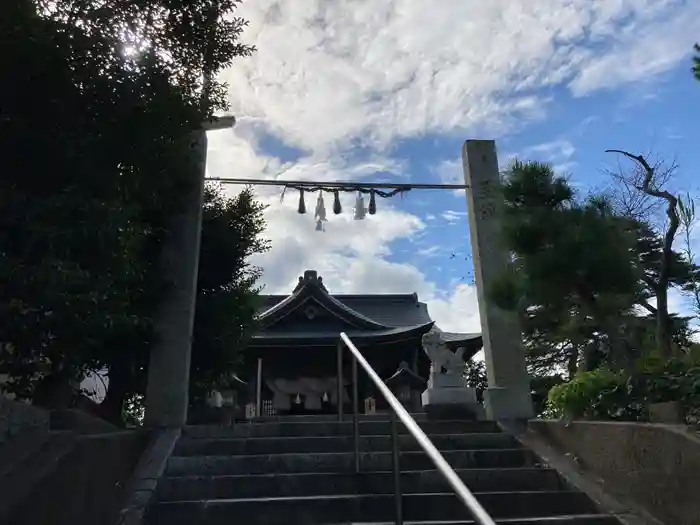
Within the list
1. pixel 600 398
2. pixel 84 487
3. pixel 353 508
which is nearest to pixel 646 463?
pixel 600 398

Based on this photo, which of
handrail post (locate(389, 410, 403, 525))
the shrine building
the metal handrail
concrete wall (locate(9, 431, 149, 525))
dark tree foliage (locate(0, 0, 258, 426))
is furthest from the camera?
the shrine building

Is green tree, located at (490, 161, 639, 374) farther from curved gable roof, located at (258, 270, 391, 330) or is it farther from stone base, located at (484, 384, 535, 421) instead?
curved gable roof, located at (258, 270, 391, 330)

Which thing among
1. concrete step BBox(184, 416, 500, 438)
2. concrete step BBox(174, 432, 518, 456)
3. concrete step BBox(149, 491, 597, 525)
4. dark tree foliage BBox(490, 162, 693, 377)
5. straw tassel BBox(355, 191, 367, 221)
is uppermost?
straw tassel BBox(355, 191, 367, 221)

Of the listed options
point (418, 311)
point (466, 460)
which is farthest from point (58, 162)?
point (418, 311)

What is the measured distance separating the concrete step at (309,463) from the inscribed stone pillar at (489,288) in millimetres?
923

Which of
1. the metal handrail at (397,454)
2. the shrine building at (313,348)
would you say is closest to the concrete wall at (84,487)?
the metal handrail at (397,454)

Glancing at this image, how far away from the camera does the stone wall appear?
2.53 metres

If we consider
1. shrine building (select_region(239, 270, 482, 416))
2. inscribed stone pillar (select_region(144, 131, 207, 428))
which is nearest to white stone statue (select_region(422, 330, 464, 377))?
inscribed stone pillar (select_region(144, 131, 207, 428))

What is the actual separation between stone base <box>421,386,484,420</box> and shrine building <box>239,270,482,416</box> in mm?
8768

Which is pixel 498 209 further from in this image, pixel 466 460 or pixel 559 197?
pixel 466 460

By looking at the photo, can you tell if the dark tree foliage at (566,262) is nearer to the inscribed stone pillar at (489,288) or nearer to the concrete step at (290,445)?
the inscribed stone pillar at (489,288)

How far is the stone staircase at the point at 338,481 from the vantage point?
10.3ft

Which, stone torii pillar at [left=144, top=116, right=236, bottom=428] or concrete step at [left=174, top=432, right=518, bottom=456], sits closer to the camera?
concrete step at [left=174, top=432, right=518, bottom=456]

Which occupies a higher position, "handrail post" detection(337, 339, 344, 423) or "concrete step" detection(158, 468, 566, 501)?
"handrail post" detection(337, 339, 344, 423)
